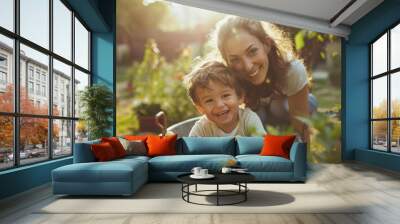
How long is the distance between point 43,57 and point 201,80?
3929 millimetres

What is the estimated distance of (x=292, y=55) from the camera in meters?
9.28

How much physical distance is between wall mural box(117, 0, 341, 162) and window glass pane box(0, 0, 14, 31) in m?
3.96

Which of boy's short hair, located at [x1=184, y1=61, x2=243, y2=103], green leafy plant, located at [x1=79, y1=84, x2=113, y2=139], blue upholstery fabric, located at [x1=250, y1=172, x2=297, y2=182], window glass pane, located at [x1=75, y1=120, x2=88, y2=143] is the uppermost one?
boy's short hair, located at [x1=184, y1=61, x2=243, y2=103]

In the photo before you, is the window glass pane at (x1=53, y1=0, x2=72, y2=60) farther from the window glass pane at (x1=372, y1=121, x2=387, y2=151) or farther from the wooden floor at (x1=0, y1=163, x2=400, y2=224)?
the window glass pane at (x1=372, y1=121, x2=387, y2=151)

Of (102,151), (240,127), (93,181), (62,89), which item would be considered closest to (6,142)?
(93,181)

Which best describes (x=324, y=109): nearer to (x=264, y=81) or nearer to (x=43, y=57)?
(x=264, y=81)

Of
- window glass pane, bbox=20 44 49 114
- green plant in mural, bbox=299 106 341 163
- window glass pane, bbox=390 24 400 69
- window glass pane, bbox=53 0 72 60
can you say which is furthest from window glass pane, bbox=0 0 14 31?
window glass pane, bbox=390 24 400 69

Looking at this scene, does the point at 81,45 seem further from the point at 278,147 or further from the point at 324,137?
the point at 324,137

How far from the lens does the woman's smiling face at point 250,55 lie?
9219 mm

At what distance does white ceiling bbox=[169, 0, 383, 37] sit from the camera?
26.7 feet

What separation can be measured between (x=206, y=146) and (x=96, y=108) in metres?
2.51

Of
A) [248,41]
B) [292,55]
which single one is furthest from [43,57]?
[292,55]

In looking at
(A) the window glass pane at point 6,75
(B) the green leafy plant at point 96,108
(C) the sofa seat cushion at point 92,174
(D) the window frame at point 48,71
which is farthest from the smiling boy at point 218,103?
(A) the window glass pane at point 6,75

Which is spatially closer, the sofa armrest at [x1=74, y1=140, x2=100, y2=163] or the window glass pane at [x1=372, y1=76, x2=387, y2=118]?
the sofa armrest at [x1=74, y1=140, x2=100, y2=163]
